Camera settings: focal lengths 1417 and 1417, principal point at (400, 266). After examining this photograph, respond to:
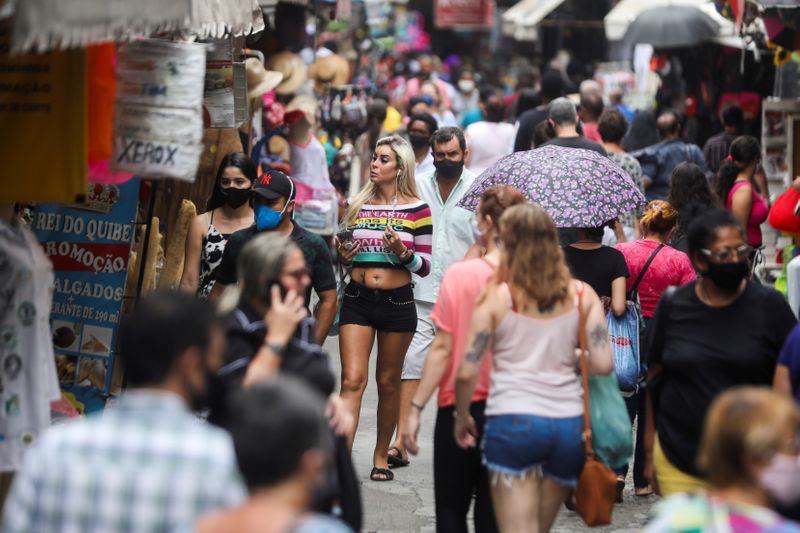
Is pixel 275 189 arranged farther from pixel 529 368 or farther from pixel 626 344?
pixel 529 368

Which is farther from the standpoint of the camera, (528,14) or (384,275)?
(528,14)

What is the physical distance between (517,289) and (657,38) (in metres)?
13.0

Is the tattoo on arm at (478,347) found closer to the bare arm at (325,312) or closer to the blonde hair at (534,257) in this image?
the blonde hair at (534,257)

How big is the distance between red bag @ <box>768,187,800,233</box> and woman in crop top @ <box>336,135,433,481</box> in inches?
82.4

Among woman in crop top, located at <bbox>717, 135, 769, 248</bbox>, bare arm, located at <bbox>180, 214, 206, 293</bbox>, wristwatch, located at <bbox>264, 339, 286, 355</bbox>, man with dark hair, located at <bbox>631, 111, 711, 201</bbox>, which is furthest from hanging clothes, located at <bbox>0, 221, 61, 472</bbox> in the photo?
man with dark hair, located at <bbox>631, 111, 711, 201</bbox>

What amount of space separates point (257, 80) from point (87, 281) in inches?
180

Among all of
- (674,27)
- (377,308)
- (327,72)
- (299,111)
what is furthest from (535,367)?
(674,27)

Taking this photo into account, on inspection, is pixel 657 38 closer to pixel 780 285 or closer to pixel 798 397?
pixel 780 285

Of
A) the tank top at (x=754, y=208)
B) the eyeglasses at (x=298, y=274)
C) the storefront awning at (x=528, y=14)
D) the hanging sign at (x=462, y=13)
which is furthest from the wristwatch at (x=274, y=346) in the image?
the hanging sign at (x=462, y=13)

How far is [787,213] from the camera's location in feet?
27.6

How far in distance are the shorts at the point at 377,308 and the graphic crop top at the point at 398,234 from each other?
158mm

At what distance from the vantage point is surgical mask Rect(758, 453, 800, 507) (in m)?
3.72

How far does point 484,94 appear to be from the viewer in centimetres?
2050

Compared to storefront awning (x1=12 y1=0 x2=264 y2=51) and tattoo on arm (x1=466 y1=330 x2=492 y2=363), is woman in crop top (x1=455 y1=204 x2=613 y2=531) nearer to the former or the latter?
tattoo on arm (x1=466 y1=330 x2=492 y2=363)
